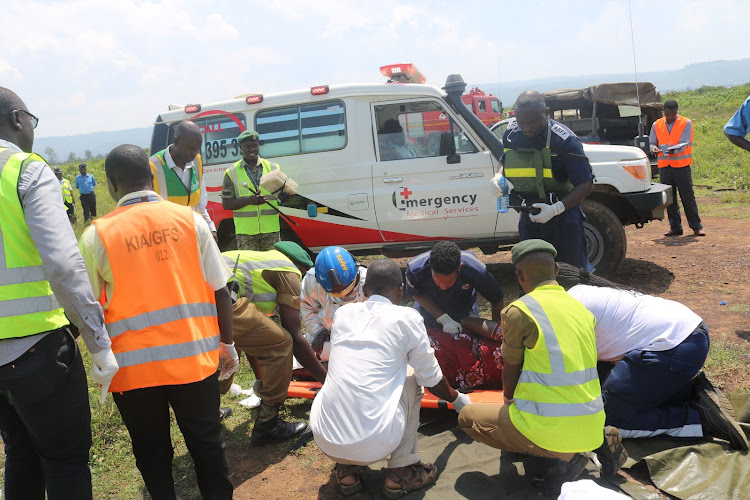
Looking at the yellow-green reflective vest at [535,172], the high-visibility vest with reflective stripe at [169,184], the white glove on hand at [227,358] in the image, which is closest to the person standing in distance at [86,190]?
the high-visibility vest with reflective stripe at [169,184]

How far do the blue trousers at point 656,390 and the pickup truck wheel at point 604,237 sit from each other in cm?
297

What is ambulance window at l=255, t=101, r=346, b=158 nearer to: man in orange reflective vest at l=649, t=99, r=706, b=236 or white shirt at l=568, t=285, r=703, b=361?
white shirt at l=568, t=285, r=703, b=361

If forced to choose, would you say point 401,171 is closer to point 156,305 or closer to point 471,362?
point 471,362

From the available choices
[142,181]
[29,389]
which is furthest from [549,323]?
[29,389]

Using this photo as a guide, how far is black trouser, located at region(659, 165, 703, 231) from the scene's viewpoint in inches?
320

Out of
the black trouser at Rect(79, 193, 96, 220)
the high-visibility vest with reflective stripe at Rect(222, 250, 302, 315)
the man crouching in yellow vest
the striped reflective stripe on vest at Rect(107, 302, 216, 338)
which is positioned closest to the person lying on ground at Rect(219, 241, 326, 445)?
the high-visibility vest with reflective stripe at Rect(222, 250, 302, 315)

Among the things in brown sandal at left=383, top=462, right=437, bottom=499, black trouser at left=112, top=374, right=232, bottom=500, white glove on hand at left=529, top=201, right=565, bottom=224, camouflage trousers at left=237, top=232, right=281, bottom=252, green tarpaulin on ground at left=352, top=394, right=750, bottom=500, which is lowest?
green tarpaulin on ground at left=352, top=394, right=750, bottom=500

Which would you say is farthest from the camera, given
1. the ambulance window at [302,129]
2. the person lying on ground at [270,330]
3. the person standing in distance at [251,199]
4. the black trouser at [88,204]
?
the black trouser at [88,204]

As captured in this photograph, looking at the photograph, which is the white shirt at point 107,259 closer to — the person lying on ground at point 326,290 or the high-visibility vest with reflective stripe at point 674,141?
the person lying on ground at point 326,290

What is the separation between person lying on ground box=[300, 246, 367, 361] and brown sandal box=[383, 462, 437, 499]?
104cm

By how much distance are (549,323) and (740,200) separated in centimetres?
985

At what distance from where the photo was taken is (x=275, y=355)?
3.61 meters

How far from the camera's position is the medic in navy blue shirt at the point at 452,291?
4.05m

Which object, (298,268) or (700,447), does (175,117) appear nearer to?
(298,268)
